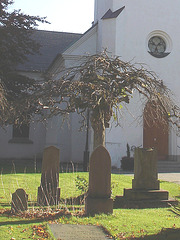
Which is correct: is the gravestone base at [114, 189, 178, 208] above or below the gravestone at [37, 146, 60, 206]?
below

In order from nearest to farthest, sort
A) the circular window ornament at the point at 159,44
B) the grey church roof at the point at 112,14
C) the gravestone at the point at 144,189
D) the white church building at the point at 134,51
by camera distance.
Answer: the gravestone at the point at 144,189 → the white church building at the point at 134,51 → the grey church roof at the point at 112,14 → the circular window ornament at the point at 159,44

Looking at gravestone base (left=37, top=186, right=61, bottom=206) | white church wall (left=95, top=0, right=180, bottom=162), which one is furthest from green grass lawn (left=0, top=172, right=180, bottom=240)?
white church wall (left=95, top=0, right=180, bottom=162)

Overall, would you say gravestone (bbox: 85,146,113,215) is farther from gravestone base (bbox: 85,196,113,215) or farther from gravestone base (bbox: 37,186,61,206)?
gravestone base (bbox: 37,186,61,206)

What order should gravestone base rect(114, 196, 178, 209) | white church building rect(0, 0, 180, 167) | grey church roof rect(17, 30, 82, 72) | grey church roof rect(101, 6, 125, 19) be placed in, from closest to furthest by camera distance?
gravestone base rect(114, 196, 178, 209)
white church building rect(0, 0, 180, 167)
grey church roof rect(101, 6, 125, 19)
grey church roof rect(17, 30, 82, 72)

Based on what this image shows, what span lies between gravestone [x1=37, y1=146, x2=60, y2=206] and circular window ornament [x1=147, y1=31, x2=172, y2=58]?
13.1 meters

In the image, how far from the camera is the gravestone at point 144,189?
7.85 metres

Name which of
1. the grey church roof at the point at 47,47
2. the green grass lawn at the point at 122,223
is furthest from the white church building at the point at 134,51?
the green grass lawn at the point at 122,223

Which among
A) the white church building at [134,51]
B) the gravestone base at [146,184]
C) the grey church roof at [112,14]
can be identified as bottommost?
the gravestone base at [146,184]

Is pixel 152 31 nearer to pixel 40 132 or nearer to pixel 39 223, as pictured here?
pixel 40 132

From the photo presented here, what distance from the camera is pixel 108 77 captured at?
297 inches

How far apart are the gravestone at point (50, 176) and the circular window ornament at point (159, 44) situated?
516 inches

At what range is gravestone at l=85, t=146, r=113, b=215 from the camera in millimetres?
6324

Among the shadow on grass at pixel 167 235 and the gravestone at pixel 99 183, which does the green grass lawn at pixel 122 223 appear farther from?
the gravestone at pixel 99 183

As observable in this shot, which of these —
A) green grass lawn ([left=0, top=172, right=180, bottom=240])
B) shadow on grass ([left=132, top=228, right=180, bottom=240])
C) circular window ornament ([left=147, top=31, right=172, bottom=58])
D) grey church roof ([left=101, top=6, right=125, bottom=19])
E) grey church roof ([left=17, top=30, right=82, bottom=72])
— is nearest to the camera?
shadow on grass ([left=132, top=228, right=180, bottom=240])
